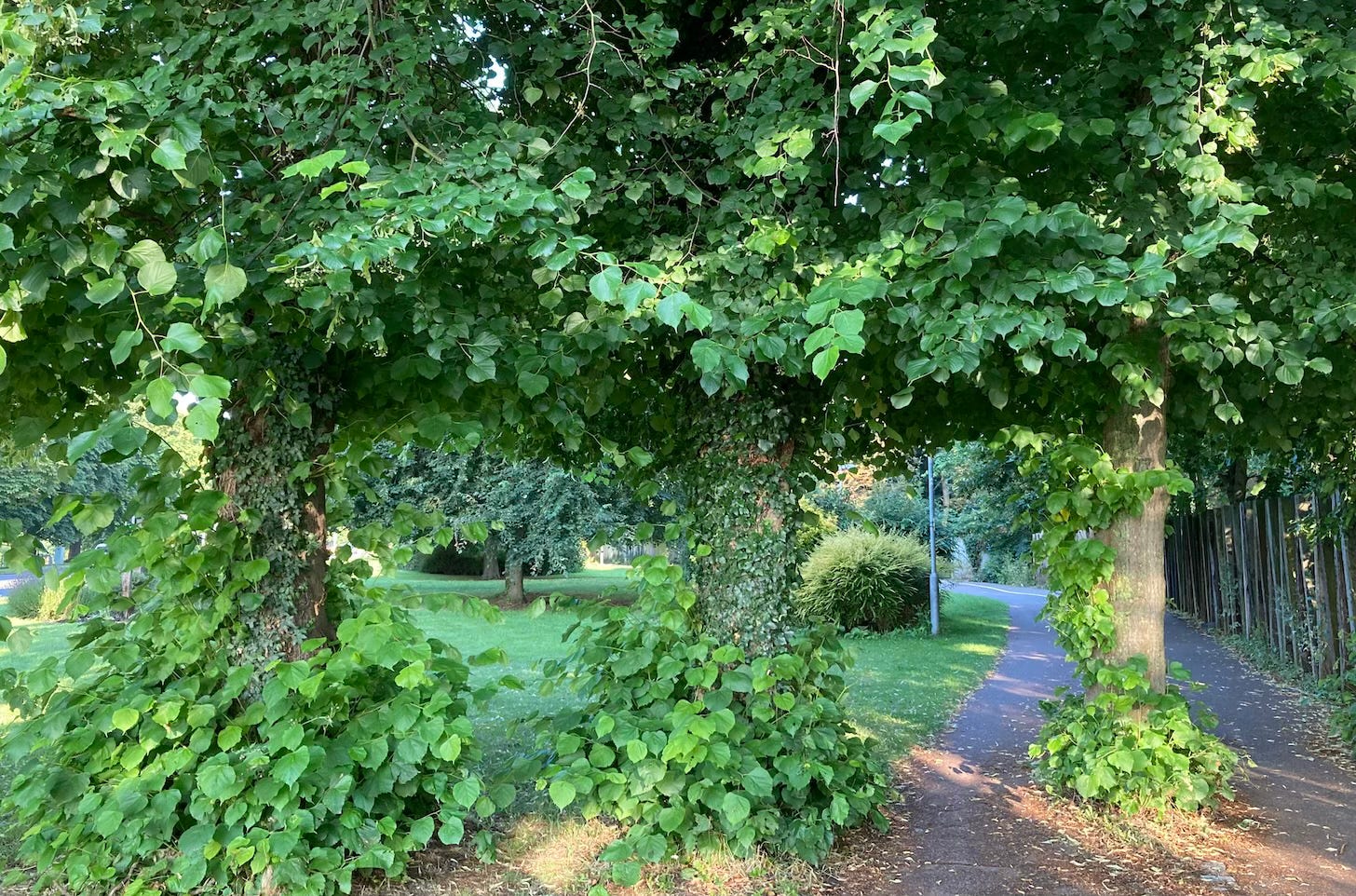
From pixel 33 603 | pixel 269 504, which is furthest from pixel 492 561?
pixel 269 504

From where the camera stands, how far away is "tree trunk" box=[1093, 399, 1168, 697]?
203 inches

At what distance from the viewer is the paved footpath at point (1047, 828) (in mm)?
4332

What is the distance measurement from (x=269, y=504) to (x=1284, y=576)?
10.4 meters

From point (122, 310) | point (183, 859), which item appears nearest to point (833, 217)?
point (122, 310)

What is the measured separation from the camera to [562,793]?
13.0ft

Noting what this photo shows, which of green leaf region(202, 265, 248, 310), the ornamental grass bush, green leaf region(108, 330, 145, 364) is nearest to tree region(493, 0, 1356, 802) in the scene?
green leaf region(202, 265, 248, 310)

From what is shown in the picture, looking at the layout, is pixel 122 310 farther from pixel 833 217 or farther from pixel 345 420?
pixel 833 217

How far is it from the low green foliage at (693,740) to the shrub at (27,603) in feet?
56.5

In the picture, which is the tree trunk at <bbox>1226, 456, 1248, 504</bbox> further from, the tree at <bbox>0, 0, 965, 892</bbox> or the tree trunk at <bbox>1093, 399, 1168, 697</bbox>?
the tree at <bbox>0, 0, 965, 892</bbox>

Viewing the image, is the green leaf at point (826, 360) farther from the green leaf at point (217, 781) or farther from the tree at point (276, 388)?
the green leaf at point (217, 781)

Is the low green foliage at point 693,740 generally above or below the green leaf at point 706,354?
below

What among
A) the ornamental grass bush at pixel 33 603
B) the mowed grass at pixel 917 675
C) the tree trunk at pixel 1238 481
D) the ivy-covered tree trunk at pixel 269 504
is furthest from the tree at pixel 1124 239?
the ornamental grass bush at pixel 33 603

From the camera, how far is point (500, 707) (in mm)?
8977

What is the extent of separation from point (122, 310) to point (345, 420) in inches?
51.3
